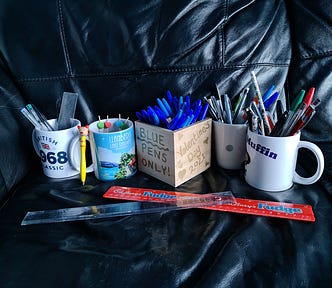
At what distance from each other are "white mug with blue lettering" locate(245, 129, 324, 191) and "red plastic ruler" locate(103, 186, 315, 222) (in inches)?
2.1

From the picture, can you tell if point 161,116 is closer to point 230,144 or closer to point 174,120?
point 174,120

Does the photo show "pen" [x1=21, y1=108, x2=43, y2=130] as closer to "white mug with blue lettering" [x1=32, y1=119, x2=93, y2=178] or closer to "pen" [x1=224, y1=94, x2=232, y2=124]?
"white mug with blue lettering" [x1=32, y1=119, x2=93, y2=178]

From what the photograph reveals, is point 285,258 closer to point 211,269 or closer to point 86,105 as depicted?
point 211,269

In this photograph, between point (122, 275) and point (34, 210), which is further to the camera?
point (34, 210)

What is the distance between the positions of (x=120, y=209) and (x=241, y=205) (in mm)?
219

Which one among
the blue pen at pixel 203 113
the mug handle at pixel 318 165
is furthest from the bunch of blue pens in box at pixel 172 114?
the mug handle at pixel 318 165

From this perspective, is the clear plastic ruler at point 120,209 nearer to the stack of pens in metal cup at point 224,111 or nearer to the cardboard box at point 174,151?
the cardboard box at point 174,151

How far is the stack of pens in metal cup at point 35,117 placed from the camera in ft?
2.08

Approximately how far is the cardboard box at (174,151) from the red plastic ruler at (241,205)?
5 cm

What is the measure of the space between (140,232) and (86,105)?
42 centimetres

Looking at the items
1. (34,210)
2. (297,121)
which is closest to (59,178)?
(34,210)

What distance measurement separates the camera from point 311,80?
0.75 m

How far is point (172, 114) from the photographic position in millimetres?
→ 637

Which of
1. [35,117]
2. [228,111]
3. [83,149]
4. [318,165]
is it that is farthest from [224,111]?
[35,117]
